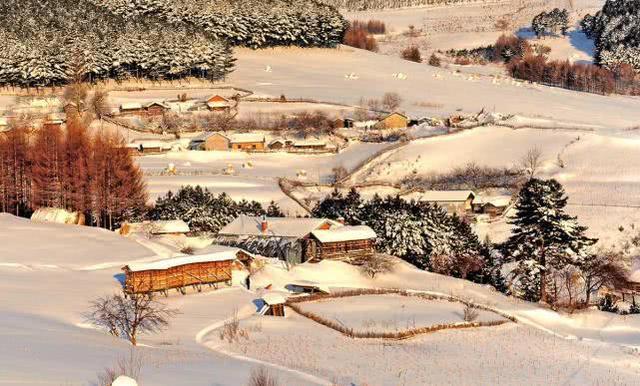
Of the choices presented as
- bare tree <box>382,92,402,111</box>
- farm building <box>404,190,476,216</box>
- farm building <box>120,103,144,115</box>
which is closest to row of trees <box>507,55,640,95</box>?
bare tree <box>382,92,402,111</box>

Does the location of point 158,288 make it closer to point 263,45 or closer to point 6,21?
point 6,21

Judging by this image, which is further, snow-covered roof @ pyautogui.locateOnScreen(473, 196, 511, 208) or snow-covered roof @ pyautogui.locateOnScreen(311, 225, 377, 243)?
snow-covered roof @ pyautogui.locateOnScreen(473, 196, 511, 208)

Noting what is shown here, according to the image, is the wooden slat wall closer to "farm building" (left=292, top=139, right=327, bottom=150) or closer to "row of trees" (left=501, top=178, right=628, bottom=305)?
"row of trees" (left=501, top=178, right=628, bottom=305)

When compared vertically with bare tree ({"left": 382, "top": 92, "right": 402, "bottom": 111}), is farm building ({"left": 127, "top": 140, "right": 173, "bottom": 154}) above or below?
below

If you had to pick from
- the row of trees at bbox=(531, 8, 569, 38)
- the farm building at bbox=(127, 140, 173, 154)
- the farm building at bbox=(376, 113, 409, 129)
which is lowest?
the farm building at bbox=(127, 140, 173, 154)

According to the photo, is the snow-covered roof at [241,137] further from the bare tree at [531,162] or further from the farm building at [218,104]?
the bare tree at [531,162]

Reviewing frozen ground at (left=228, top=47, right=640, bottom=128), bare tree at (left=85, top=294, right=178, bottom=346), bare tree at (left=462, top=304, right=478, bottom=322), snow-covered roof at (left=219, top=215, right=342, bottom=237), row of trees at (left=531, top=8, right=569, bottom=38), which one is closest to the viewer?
bare tree at (left=85, top=294, right=178, bottom=346)

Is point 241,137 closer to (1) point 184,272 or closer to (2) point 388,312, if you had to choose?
(1) point 184,272

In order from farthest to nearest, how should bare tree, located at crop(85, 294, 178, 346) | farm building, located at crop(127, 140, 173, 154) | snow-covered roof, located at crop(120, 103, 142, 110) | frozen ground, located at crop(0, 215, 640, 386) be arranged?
snow-covered roof, located at crop(120, 103, 142, 110) → farm building, located at crop(127, 140, 173, 154) → bare tree, located at crop(85, 294, 178, 346) → frozen ground, located at crop(0, 215, 640, 386)

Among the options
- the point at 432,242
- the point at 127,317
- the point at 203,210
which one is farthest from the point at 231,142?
the point at 127,317
